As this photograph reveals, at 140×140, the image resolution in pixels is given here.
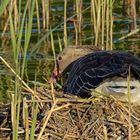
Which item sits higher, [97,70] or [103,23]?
[103,23]

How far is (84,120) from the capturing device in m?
5.68

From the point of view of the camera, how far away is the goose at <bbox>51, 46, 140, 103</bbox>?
5.65m

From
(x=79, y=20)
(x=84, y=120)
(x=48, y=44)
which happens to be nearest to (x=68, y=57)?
(x=84, y=120)

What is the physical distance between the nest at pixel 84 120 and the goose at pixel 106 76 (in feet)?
0.33

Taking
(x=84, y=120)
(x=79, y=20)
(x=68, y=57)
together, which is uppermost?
(x=79, y=20)

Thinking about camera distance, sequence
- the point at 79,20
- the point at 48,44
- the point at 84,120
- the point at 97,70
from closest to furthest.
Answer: the point at 84,120 → the point at 97,70 → the point at 79,20 → the point at 48,44

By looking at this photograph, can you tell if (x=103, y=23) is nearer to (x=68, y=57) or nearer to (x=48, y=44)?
(x=68, y=57)

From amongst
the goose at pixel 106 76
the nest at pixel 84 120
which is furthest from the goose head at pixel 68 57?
the nest at pixel 84 120

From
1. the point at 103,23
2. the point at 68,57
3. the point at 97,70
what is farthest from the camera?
the point at 103,23

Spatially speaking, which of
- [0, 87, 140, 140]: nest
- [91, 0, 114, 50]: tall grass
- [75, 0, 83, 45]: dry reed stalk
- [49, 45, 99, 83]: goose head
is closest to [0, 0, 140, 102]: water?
[75, 0, 83, 45]: dry reed stalk

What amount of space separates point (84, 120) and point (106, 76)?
0.40 metres

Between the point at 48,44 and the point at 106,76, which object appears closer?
the point at 106,76

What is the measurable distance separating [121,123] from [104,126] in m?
0.14

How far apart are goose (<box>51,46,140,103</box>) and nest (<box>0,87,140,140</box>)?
100mm
